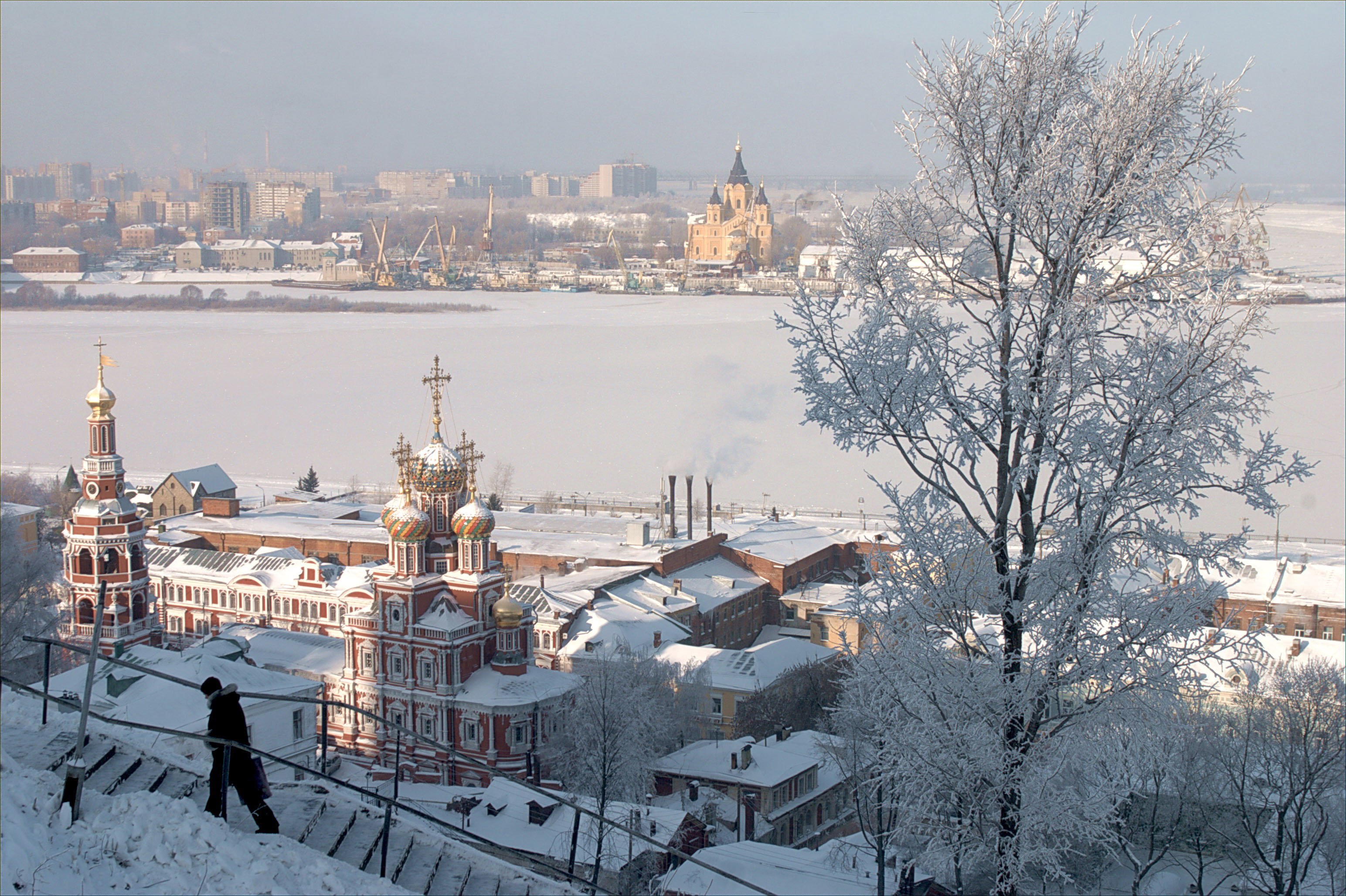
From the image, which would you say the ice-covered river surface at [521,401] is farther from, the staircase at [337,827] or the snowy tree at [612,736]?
the staircase at [337,827]

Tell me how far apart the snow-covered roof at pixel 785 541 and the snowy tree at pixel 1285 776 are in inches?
341

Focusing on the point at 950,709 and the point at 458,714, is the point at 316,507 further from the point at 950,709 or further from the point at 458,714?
the point at 950,709

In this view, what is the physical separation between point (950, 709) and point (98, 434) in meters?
10.8

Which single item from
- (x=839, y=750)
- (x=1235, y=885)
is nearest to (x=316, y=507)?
(x=839, y=750)

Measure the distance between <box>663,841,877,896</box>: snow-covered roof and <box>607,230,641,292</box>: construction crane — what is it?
182 ft

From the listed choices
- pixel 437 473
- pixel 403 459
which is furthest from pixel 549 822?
pixel 403 459

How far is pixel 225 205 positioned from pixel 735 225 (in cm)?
3117

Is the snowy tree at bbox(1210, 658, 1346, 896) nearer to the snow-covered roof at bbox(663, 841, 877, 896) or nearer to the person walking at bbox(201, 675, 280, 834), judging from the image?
the snow-covered roof at bbox(663, 841, 877, 896)

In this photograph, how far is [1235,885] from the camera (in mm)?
8898

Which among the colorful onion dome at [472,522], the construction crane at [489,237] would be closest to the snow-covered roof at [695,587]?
the colorful onion dome at [472,522]

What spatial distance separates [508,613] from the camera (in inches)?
430

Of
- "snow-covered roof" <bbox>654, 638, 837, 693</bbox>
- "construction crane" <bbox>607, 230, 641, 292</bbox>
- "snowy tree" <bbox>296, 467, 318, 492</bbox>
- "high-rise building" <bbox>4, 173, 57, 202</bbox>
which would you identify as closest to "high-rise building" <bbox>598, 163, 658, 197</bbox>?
"construction crane" <bbox>607, 230, 641, 292</bbox>

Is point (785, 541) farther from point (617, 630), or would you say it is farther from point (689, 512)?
point (617, 630)

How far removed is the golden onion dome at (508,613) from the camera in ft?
35.8
